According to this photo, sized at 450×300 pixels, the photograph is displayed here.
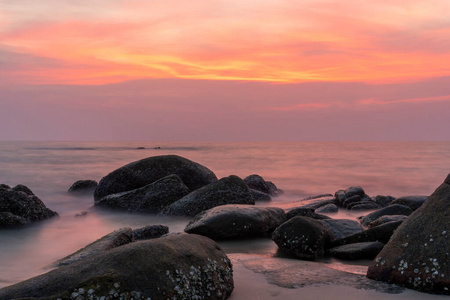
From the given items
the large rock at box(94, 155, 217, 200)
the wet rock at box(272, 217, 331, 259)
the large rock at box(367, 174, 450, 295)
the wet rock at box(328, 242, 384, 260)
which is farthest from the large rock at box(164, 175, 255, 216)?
the large rock at box(367, 174, 450, 295)

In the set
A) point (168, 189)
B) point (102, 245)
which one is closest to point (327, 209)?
point (168, 189)

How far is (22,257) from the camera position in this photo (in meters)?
6.80

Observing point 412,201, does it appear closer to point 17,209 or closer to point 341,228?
point 341,228

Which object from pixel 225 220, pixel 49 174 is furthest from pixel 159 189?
pixel 49 174

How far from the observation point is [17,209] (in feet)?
30.4

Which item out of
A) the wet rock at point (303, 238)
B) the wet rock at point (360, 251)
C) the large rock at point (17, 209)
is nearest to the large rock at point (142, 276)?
the wet rock at point (303, 238)

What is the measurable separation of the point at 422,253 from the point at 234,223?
3483mm

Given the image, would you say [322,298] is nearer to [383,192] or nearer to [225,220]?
[225,220]

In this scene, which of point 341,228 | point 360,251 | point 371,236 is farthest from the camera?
point 341,228

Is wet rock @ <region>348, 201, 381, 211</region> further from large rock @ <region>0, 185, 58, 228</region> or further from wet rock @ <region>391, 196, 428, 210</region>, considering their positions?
large rock @ <region>0, 185, 58, 228</region>

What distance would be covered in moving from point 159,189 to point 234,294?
281 inches

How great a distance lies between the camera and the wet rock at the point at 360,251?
5.85 metres

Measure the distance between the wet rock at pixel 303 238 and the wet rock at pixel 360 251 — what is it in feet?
0.90

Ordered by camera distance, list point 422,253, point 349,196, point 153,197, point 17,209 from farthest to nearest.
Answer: point 349,196
point 153,197
point 17,209
point 422,253
